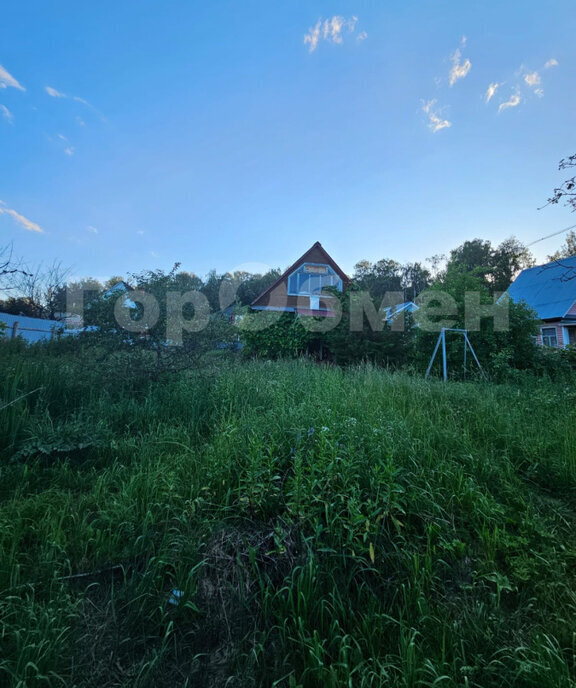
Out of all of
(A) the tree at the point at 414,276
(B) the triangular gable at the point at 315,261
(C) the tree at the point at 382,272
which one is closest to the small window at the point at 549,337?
(B) the triangular gable at the point at 315,261

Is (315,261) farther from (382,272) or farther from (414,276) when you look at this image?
(414,276)

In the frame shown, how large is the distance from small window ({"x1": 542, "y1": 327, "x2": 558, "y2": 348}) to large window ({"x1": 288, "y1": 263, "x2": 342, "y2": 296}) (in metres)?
11.2

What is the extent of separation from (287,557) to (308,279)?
15216 mm

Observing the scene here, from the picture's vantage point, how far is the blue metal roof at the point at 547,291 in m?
14.3

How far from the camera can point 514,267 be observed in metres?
30.8

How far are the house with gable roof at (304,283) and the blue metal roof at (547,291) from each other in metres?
9.17

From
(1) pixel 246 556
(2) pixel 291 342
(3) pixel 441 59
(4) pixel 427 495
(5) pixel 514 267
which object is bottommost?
(1) pixel 246 556

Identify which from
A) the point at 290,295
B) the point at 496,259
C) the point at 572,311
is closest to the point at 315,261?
the point at 290,295

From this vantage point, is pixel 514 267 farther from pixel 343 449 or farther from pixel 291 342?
pixel 343 449

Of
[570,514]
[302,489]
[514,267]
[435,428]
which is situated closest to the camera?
[302,489]

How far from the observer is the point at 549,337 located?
50.3ft

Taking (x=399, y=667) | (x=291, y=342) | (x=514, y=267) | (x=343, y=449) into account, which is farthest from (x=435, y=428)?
(x=514, y=267)

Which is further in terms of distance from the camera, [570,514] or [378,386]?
[378,386]

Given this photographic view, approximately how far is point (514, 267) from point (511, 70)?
31.7 metres
